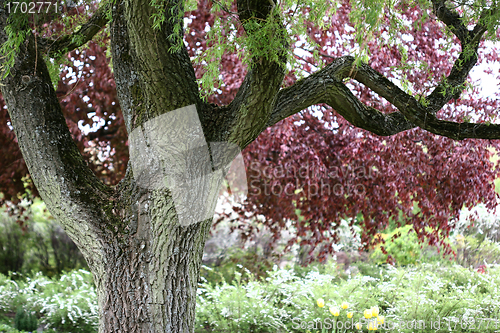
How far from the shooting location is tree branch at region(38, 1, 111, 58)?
2.82m

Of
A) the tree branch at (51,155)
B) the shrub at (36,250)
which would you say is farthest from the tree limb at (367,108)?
the shrub at (36,250)

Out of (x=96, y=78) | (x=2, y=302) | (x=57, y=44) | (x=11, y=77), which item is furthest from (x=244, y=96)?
(x=2, y=302)

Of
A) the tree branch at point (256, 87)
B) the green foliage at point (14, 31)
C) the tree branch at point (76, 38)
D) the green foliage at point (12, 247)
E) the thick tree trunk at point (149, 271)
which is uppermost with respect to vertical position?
the tree branch at point (76, 38)

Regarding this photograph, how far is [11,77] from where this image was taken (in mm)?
2387

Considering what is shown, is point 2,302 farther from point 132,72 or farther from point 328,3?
point 328,3

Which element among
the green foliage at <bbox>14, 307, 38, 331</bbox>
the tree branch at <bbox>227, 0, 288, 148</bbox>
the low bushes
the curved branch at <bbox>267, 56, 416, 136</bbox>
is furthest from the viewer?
the low bushes

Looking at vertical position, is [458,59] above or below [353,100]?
above

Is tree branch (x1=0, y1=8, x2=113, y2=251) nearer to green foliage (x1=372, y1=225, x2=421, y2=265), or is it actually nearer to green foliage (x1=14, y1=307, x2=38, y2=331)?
green foliage (x1=14, y1=307, x2=38, y2=331)

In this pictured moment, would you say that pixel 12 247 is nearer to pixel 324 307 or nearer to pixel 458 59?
pixel 324 307

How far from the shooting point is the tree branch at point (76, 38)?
2.82 meters

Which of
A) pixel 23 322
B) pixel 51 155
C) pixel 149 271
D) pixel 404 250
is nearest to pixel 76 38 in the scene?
pixel 51 155

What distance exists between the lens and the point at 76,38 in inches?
111

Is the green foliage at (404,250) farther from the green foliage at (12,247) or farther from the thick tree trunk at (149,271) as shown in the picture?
the green foliage at (12,247)

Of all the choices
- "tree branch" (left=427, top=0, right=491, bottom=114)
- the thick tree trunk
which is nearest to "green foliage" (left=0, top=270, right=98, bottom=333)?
the thick tree trunk
